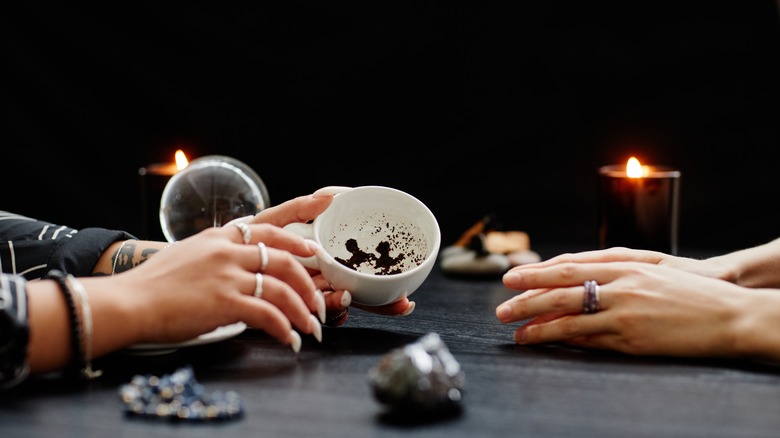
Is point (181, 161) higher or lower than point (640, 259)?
higher

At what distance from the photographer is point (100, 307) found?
865 mm

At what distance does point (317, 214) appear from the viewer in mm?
1083

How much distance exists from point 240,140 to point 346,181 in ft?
0.94

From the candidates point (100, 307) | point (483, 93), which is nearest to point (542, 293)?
point (100, 307)

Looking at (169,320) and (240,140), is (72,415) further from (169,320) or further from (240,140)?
(240,140)

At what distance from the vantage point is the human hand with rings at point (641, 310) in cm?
94

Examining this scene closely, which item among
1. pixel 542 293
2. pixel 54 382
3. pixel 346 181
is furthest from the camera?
pixel 346 181

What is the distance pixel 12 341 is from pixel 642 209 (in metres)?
0.99

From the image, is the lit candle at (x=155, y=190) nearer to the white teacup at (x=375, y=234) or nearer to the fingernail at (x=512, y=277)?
the white teacup at (x=375, y=234)

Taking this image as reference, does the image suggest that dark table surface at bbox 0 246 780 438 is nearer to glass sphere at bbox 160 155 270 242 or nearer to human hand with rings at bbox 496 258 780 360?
human hand with rings at bbox 496 258 780 360

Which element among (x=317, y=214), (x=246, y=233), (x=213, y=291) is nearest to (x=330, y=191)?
(x=317, y=214)

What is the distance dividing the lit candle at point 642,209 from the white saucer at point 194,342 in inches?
27.9

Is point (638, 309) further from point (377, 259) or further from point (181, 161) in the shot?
point (181, 161)

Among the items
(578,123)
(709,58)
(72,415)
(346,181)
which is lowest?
(72,415)
